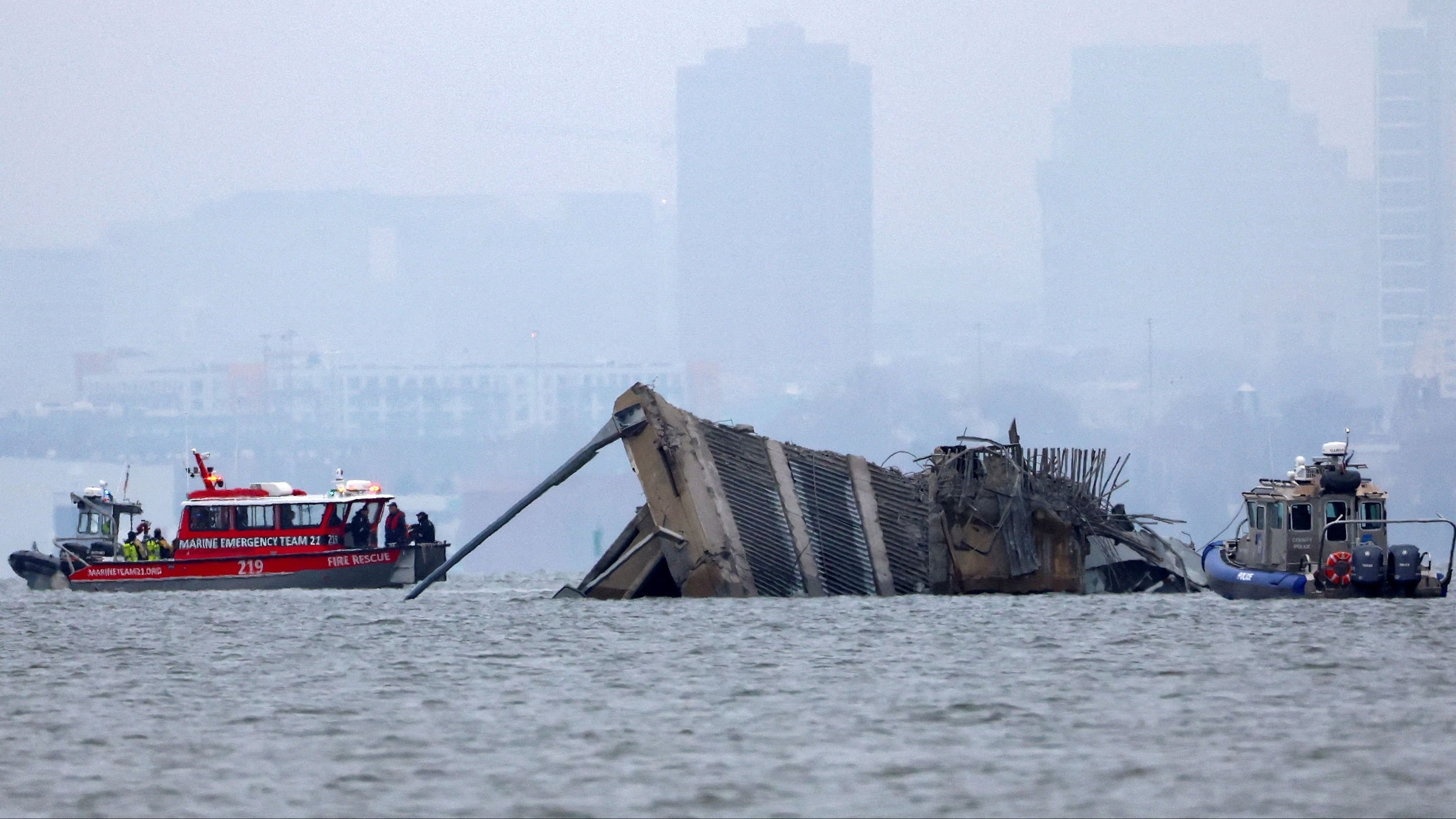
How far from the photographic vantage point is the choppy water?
21469 mm

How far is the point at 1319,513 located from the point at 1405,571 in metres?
2.19

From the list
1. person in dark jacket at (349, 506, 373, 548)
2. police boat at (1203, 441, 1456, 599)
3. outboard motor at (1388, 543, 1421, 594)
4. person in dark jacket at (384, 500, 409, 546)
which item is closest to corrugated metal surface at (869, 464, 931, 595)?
police boat at (1203, 441, 1456, 599)

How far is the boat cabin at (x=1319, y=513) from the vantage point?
46125 mm

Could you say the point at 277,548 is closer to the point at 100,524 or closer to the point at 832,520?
the point at 100,524

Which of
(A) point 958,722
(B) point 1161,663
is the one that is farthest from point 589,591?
(A) point 958,722

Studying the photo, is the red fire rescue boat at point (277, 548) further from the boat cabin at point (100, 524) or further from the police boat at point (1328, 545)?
the police boat at point (1328, 545)

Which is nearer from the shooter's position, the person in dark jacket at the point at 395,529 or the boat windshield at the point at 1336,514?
the boat windshield at the point at 1336,514

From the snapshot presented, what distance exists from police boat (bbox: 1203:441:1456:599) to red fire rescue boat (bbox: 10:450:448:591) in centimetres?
2416

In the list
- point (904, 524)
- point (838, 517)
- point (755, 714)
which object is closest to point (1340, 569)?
point (904, 524)

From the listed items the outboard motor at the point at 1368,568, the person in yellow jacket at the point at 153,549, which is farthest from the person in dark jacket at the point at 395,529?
the outboard motor at the point at 1368,568

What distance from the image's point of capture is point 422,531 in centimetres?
6162

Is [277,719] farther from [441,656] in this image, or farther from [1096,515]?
[1096,515]

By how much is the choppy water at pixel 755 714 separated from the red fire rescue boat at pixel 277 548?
42.1ft

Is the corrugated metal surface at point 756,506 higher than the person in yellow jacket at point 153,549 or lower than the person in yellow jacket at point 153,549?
higher
